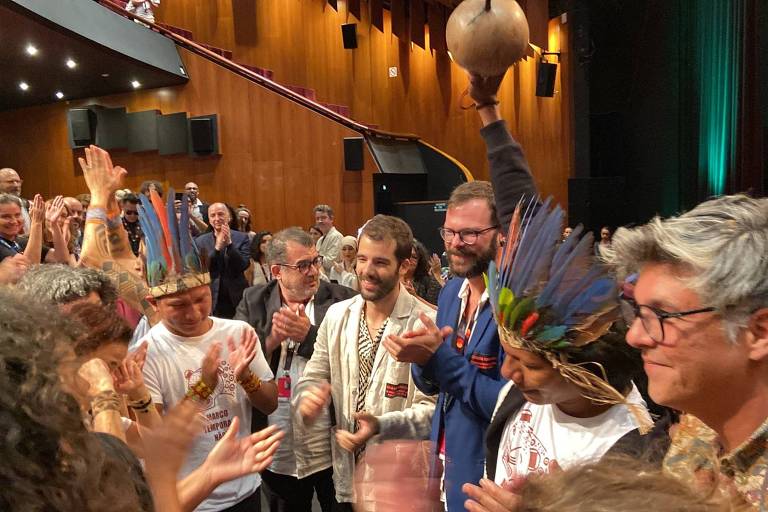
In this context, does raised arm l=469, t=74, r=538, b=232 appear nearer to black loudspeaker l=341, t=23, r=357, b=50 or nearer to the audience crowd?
the audience crowd

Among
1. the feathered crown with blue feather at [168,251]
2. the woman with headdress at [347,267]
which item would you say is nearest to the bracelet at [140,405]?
the feathered crown with blue feather at [168,251]

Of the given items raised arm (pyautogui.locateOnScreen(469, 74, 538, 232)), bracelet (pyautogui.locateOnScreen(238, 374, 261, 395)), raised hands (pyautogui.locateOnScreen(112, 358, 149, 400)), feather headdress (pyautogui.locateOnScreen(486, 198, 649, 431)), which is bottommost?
bracelet (pyautogui.locateOnScreen(238, 374, 261, 395))

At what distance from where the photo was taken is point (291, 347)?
8.09ft

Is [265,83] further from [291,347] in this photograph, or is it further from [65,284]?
[65,284]

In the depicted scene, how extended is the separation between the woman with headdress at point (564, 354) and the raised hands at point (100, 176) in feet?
5.18

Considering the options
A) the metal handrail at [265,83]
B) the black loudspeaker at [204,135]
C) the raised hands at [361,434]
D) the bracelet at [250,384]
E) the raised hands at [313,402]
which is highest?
the metal handrail at [265,83]

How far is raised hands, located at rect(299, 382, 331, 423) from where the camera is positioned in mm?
1915

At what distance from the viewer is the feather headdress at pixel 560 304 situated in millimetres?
1263

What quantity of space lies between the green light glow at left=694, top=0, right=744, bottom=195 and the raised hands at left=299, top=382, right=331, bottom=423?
5894 mm

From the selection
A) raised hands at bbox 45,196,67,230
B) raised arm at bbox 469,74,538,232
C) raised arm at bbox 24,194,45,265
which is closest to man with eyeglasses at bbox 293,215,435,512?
raised arm at bbox 469,74,538,232

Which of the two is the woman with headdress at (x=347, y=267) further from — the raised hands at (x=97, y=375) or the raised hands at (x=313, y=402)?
the raised hands at (x=97, y=375)

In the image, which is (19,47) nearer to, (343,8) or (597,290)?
(343,8)

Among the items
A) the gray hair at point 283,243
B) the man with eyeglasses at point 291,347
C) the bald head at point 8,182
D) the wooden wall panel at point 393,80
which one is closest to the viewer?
the man with eyeglasses at point 291,347

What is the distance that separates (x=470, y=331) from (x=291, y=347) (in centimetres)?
90
